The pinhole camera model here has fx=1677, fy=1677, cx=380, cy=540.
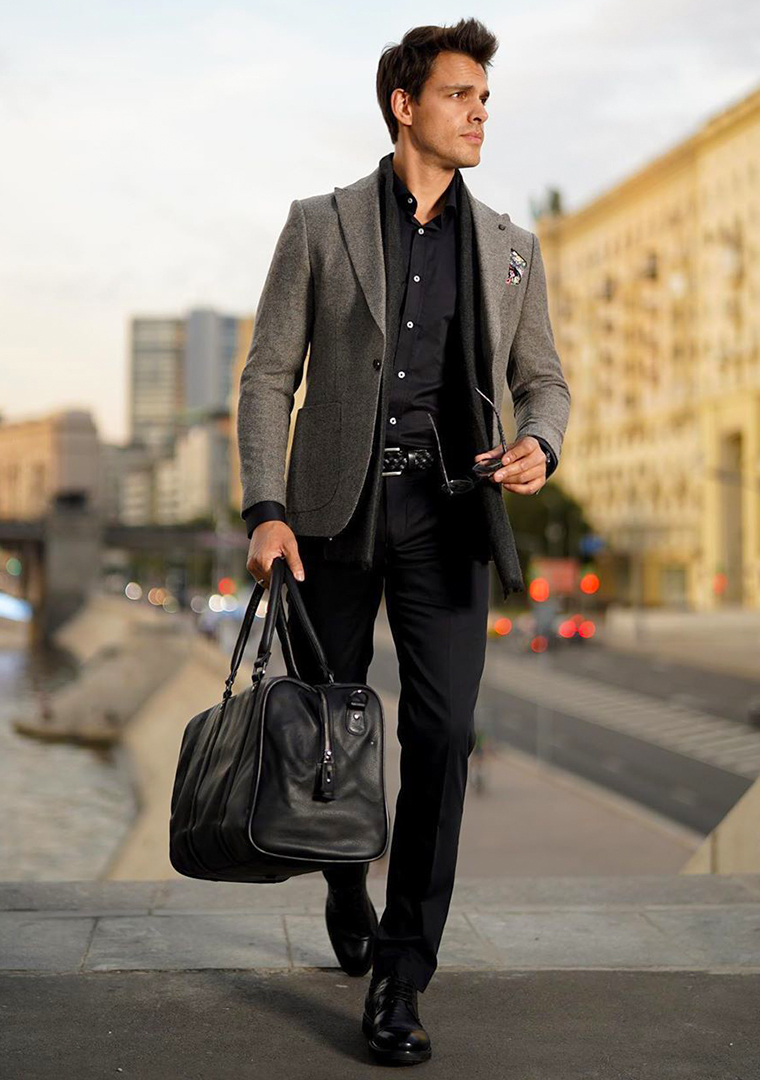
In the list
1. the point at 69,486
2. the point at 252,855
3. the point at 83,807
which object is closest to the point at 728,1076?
the point at 252,855

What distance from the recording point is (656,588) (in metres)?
95.9

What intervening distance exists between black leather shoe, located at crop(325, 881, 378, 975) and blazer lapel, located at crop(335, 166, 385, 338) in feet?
4.52

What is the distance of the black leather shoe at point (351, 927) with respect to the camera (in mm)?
4121

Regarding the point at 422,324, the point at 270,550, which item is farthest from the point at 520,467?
the point at 270,550

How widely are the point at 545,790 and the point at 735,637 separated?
3112 centimetres

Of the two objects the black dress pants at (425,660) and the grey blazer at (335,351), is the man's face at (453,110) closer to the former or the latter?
the grey blazer at (335,351)

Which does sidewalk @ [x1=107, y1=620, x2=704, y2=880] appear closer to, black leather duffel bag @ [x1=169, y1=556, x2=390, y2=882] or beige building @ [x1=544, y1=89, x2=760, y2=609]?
black leather duffel bag @ [x1=169, y1=556, x2=390, y2=882]

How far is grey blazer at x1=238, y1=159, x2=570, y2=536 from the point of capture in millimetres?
3852

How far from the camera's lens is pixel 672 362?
93.4m

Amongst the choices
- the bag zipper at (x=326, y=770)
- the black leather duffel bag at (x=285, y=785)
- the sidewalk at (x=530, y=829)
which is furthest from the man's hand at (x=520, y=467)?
the sidewalk at (x=530, y=829)

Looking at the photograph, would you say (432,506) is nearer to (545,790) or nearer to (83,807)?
(545,790)

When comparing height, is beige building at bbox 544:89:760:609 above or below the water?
above

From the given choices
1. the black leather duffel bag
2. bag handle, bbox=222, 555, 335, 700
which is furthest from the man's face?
the black leather duffel bag

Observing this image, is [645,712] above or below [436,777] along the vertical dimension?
below
